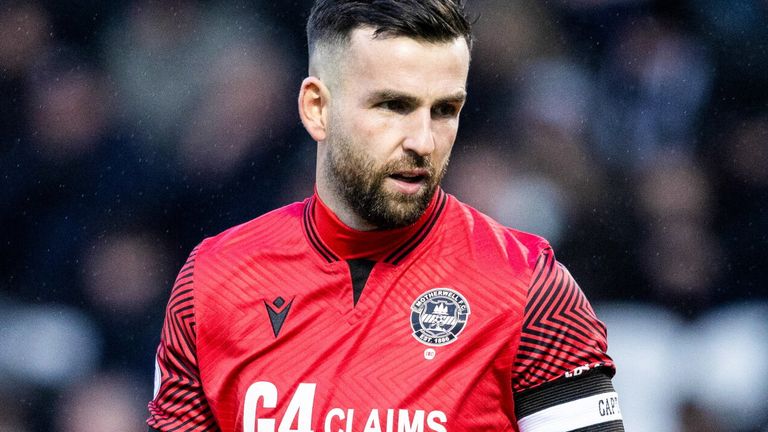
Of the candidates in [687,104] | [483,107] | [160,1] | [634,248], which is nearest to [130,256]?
[160,1]

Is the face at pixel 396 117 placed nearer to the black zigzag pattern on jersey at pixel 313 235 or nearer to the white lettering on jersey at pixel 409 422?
the black zigzag pattern on jersey at pixel 313 235

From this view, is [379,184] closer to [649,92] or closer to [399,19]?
[399,19]

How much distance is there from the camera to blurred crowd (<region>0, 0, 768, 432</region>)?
409 centimetres

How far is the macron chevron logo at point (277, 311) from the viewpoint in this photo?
7.45ft

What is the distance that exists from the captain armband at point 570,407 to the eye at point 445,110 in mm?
561

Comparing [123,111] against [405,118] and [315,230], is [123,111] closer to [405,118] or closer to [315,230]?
[315,230]

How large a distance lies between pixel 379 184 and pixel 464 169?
221 cm

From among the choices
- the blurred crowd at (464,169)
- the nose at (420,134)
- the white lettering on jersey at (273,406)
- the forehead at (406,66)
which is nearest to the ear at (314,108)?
the forehead at (406,66)

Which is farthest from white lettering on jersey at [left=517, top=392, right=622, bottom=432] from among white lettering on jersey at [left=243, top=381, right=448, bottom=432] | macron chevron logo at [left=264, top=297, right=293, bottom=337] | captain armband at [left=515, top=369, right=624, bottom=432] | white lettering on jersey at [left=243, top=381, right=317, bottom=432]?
macron chevron logo at [left=264, top=297, right=293, bottom=337]

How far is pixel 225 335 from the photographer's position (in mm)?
2273

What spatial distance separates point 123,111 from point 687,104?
2216 millimetres

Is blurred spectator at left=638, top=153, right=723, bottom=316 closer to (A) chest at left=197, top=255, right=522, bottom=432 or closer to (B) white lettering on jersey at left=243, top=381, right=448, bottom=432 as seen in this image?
(A) chest at left=197, top=255, right=522, bottom=432

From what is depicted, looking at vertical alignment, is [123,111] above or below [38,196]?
above

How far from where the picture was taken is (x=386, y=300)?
2262 mm
